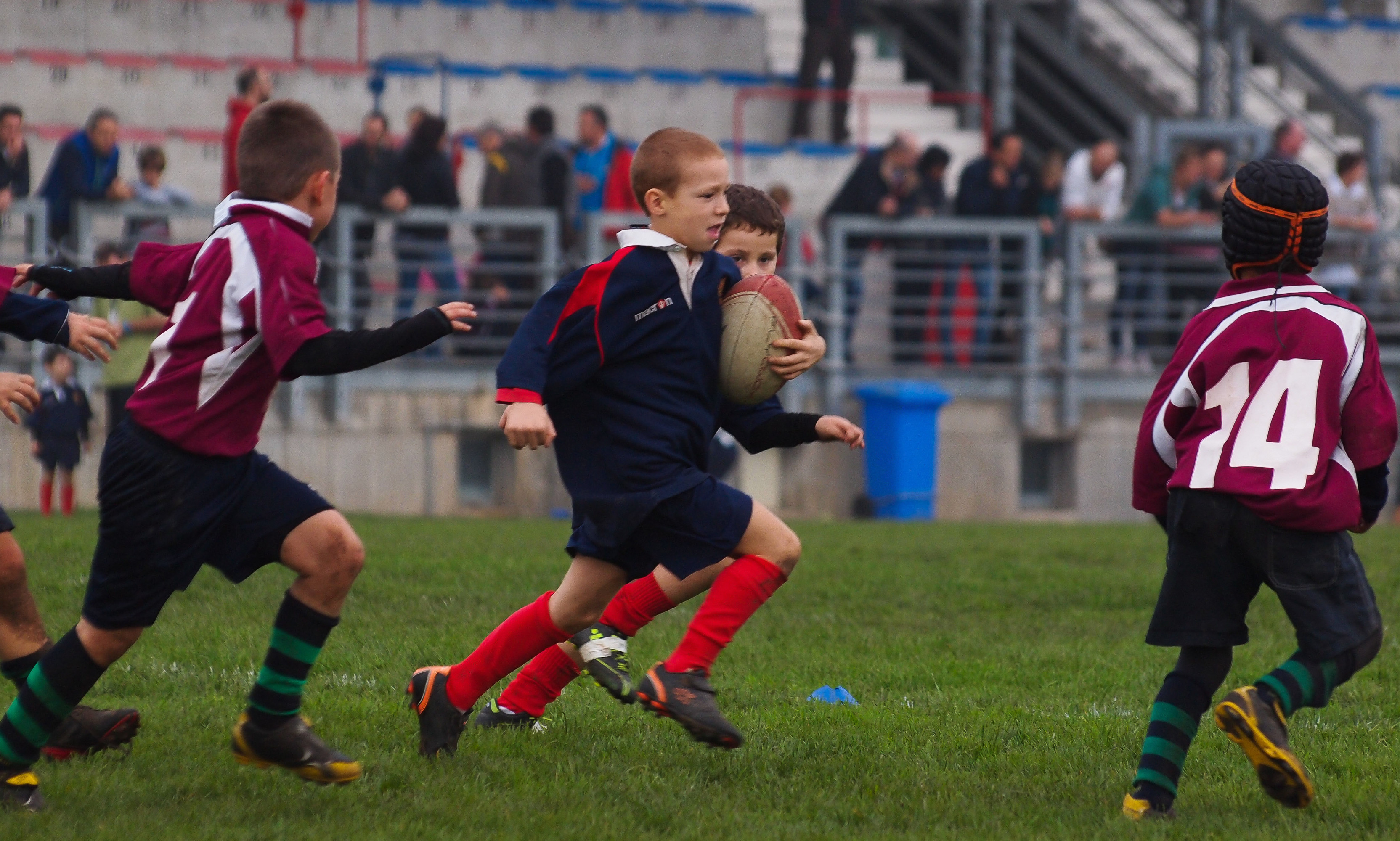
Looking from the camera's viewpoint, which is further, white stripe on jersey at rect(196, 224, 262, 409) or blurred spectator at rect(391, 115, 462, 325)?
blurred spectator at rect(391, 115, 462, 325)

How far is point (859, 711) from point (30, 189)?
989 cm

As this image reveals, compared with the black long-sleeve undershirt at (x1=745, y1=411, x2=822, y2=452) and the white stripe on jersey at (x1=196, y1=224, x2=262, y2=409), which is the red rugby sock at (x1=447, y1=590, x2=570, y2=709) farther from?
the white stripe on jersey at (x1=196, y1=224, x2=262, y2=409)

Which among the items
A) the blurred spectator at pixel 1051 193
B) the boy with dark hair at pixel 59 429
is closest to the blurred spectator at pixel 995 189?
the blurred spectator at pixel 1051 193

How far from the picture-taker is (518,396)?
4.31 m

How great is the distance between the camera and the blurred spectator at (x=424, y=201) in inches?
521

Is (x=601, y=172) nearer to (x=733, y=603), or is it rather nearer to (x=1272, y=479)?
(x=733, y=603)

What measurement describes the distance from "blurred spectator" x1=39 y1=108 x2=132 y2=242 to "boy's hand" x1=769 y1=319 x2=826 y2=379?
31.0 ft

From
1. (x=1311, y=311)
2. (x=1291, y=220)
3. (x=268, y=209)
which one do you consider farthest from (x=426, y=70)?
(x=1311, y=311)

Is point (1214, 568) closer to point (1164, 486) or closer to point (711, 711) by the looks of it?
point (1164, 486)

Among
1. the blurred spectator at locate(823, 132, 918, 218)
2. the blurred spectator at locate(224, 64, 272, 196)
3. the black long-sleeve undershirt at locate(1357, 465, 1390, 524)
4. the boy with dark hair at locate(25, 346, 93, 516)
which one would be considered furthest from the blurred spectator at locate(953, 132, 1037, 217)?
the black long-sleeve undershirt at locate(1357, 465, 1390, 524)

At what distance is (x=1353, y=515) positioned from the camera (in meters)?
4.12

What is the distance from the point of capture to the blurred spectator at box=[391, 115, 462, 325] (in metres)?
13.2

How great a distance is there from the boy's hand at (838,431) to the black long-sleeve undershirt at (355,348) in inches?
44.9

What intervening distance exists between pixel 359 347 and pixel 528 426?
468 millimetres
